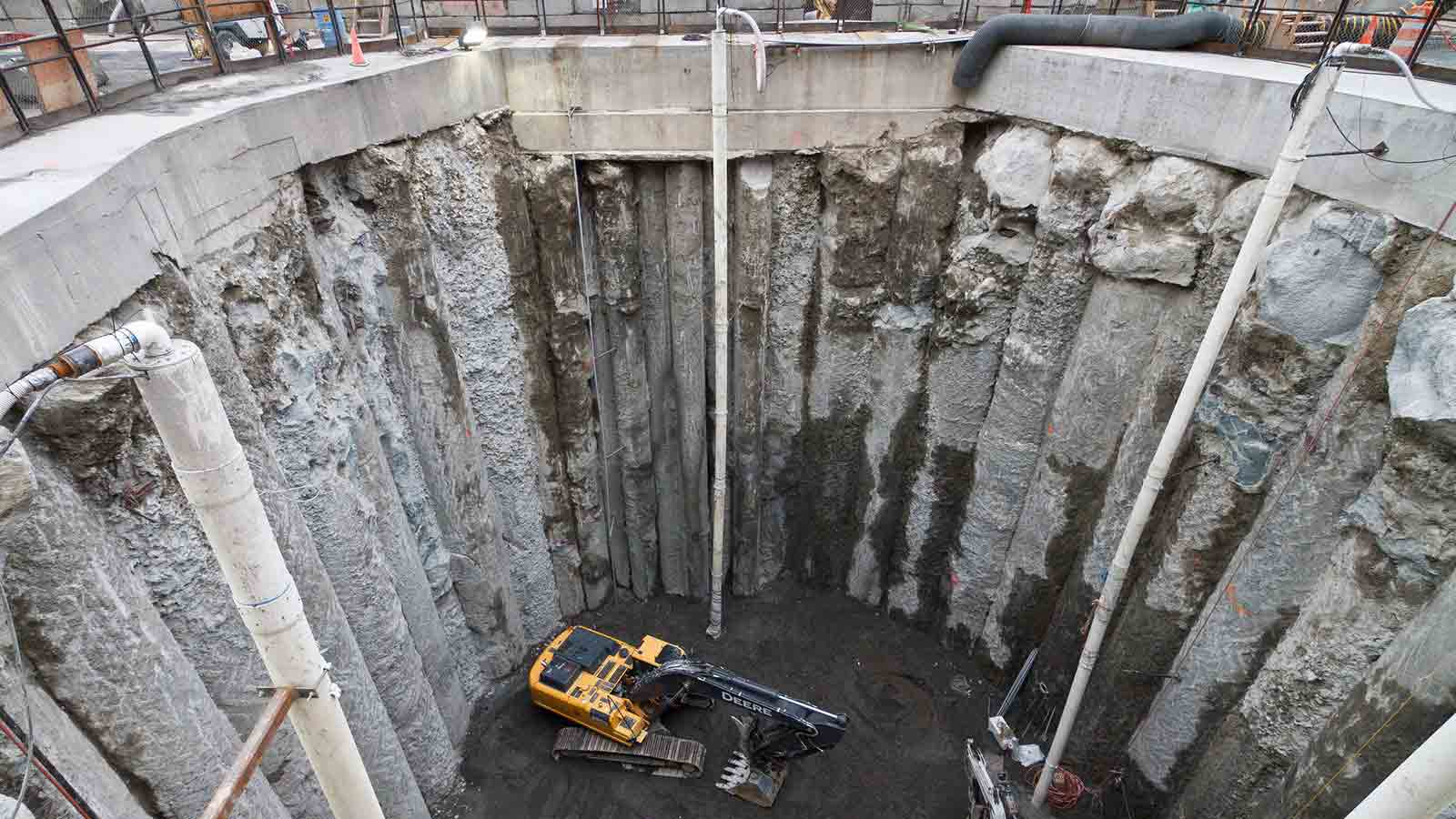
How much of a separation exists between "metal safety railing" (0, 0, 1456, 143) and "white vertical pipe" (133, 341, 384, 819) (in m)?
5.25

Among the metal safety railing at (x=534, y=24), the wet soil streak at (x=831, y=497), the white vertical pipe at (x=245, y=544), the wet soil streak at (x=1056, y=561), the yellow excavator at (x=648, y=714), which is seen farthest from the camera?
the wet soil streak at (x=831, y=497)

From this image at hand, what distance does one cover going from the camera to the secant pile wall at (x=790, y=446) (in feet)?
17.1

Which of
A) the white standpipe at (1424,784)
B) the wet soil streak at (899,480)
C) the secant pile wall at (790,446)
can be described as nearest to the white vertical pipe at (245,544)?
the secant pile wall at (790,446)

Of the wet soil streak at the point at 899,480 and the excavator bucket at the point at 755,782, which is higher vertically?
the wet soil streak at the point at 899,480

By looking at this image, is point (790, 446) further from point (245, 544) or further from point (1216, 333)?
point (245, 544)

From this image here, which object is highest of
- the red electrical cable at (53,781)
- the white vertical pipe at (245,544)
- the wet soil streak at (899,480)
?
the white vertical pipe at (245,544)

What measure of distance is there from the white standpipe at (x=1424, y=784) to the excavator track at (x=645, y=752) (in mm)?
7531

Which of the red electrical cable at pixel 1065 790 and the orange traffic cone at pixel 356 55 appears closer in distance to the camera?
the orange traffic cone at pixel 356 55

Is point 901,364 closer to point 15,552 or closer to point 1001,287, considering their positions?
point 1001,287

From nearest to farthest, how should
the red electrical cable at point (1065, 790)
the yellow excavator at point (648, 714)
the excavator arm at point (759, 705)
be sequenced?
the excavator arm at point (759, 705)
the red electrical cable at point (1065, 790)
the yellow excavator at point (648, 714)

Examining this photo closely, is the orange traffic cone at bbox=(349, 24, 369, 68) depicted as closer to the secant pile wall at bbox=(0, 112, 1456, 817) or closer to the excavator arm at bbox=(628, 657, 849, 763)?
the secant pile wall at bbox=(0, 112, 1456, 817)

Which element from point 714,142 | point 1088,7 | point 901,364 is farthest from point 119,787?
point 1088,7

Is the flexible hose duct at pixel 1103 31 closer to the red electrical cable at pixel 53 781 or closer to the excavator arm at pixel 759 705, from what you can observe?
the excavator arm at pixel 759 705

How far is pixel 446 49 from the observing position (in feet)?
31.0
